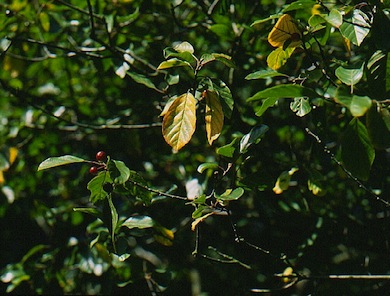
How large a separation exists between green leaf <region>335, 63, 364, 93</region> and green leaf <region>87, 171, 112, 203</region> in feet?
2.13

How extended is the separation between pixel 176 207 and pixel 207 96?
109 centimetres

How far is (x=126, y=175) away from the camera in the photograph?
1394mm

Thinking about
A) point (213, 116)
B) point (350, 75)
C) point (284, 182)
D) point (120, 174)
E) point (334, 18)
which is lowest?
point (284, 182)

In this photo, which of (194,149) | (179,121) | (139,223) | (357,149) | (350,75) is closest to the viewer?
(357,149)

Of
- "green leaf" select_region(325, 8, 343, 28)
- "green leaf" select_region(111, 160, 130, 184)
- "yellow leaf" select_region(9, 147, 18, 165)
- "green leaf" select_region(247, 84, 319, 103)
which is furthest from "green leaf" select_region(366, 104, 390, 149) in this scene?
"yellow leaf" select_region(9, 147, 18, 165)

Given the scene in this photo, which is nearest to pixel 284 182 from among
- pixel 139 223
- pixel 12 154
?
pixel 139 223

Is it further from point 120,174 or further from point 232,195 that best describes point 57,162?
point 232,195

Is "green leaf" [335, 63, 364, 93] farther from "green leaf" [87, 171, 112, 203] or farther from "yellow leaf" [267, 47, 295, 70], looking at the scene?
"green leaf" [87, 171, 112, 203]

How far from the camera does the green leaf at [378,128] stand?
3.54 feet

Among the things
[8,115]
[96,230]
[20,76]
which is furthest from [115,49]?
[8,115]

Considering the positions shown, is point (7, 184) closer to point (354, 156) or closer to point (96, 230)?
point (96, 230)

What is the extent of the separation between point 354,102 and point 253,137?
1.49 feet

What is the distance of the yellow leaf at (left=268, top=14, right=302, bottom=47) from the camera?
1.36 metres

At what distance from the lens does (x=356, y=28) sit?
135 cm
